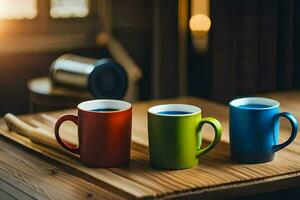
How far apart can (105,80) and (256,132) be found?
0.93 m

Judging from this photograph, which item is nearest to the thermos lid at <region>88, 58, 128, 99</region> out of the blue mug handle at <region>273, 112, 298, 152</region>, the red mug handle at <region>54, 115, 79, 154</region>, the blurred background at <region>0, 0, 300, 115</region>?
the blurred background at <region>0, 0, 300, 115</region>

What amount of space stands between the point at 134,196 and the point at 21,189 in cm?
27

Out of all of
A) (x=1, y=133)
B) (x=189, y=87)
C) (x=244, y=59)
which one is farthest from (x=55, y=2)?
(x=1, y=133)

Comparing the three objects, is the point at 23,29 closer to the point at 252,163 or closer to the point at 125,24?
the point at 125,24

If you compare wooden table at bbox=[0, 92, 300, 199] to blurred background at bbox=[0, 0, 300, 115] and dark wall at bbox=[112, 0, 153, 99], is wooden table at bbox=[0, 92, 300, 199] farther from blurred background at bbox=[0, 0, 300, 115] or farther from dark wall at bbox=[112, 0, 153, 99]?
dark wall at bbox=[112, 0, 153, 99]

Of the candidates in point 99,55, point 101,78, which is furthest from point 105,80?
point 99,55

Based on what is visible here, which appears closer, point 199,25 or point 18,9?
point 199,25

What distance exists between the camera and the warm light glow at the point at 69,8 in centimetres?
362

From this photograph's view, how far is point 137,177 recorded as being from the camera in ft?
4.76

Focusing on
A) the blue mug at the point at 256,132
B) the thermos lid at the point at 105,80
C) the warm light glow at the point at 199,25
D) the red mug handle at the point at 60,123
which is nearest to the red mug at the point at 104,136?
the red mug handle at the point at 60,123

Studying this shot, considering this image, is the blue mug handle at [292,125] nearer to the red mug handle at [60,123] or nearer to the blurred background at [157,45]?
the red mug handle at [60,123]

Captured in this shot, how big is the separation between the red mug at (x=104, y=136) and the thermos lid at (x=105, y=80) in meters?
0.81

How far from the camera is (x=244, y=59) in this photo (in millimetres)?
2793

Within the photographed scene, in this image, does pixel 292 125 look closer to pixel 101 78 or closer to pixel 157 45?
pixel 101 78
